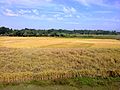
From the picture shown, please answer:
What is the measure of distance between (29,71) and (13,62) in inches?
117

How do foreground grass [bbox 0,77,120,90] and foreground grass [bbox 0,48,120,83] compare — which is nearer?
foreground grass [bbox 0,77,120,90]

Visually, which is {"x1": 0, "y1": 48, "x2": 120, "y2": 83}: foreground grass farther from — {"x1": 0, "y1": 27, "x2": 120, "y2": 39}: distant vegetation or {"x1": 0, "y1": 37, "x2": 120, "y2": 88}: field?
{"x1": 0, "y1": 27, "x2": 120, "y2": 39}: distant vegetation

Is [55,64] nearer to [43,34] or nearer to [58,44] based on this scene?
[58,44]

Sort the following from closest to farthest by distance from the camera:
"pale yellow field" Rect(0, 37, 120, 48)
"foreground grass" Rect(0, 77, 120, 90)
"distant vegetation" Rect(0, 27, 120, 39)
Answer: "foreground grass" Rect(0, 77, 120, 90) → "pale yellow field" Rect(0, 37, 120, 48) → "distant vegetation" Rect(0, 27, 120, 39)

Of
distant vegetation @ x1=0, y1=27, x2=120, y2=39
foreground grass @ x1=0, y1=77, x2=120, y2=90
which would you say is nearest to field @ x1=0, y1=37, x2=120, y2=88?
foreground grass @ x1=0, y1=77, x2=120, y2=90

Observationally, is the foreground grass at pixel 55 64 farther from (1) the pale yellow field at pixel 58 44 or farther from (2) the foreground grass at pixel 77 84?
(1) the pale yellow field at pixel 58 44

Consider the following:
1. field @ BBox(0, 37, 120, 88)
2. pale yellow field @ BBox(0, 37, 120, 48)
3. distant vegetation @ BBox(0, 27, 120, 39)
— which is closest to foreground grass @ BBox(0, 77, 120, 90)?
field @ BBox(0, 37, 120, 88)

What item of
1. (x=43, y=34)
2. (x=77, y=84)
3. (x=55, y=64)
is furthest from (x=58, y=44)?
(x=43, y=34)

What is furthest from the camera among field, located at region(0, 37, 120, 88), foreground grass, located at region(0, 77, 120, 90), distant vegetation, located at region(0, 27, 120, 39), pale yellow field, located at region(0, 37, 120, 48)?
distant vegetation, located at region(0, 27, 120, 39)

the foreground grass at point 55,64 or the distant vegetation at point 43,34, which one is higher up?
the foreground grass at point 55,64

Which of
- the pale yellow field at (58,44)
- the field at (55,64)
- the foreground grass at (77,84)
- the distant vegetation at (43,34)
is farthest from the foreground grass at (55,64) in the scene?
the distant vegetation at (43,34)

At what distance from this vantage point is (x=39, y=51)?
30.6 metres

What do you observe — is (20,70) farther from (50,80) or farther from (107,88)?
(107,88)

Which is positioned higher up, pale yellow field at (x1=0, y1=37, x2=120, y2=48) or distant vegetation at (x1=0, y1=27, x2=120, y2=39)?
pale yellow field at (x1=0, y1=37, x2=120, y2=48)
